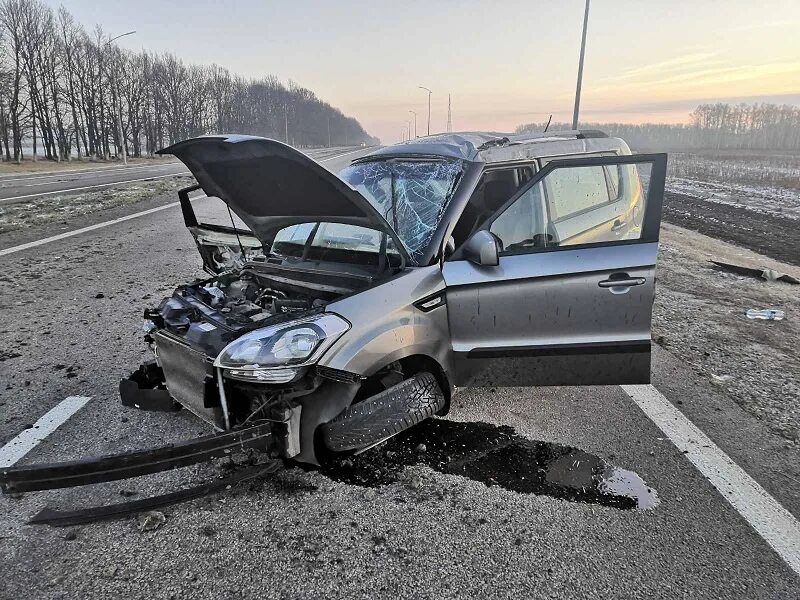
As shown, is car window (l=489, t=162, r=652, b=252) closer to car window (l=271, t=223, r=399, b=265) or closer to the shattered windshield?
the shattered windshield

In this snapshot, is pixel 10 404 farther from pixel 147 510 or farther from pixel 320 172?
pixel 320 172

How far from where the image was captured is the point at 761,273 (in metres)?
7.46

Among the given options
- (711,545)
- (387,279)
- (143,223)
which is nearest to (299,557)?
(387,279)

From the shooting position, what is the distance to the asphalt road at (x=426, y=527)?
219 centimetres

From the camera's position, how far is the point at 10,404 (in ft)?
11.8

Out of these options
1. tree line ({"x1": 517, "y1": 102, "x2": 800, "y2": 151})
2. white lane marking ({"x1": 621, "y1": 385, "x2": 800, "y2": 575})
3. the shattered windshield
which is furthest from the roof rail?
tree line ({"x1": 517, "y1": 102, "x2": 800, "y2": 151})

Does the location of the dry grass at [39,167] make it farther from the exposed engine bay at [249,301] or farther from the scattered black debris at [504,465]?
the scattered black debris at [504,465]

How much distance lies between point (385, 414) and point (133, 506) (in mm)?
1292

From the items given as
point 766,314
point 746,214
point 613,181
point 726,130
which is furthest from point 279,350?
point 726,130

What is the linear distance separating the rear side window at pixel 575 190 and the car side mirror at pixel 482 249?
671mm

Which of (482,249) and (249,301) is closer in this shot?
(482,249)

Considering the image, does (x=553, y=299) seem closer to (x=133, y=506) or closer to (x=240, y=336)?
(x=240, y=336)

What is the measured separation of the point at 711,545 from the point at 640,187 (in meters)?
2.45

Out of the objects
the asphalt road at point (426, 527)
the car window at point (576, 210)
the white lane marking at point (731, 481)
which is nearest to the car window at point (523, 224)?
the car window at point (576, 210)
